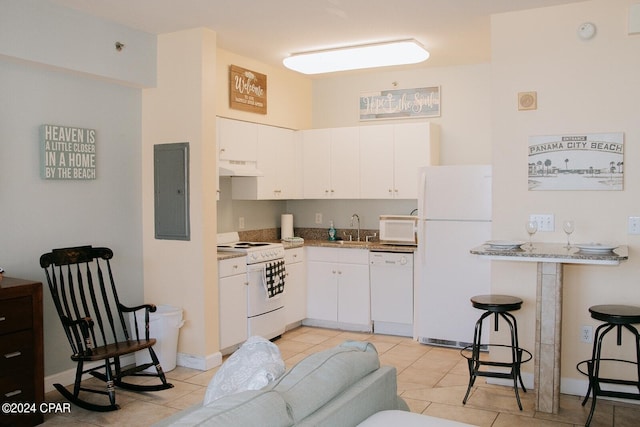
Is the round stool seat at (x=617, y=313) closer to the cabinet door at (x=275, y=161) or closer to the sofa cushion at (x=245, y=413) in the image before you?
the sofa cushion at (x=245, y=413)

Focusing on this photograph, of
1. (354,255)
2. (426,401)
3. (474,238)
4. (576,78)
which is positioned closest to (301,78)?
(354,255)

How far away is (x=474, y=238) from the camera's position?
4871mm

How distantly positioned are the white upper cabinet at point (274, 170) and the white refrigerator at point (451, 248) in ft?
5.04

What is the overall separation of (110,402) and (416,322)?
2.78 metres

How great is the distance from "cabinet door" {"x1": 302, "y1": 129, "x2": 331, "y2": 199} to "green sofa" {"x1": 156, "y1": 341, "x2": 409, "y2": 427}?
12.7 ft

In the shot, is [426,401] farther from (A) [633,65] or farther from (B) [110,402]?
(A) [633,65]

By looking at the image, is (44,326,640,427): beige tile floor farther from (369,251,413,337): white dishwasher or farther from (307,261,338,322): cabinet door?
(307,261,338,322): cabinet door

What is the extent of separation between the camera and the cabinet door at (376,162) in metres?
5.71

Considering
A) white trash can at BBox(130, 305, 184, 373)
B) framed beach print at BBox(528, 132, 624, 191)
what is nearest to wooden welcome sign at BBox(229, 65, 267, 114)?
white trash can at BBox(130, 305, 184, 373)

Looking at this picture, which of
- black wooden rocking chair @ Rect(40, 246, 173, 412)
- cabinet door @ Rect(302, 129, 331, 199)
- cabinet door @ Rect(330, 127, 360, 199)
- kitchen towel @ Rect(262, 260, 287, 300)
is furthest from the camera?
cabinet door @ Rect(302, 129, 331, 199)

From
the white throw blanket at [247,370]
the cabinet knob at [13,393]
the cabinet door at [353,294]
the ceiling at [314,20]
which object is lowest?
the cabinet knob at [13,393]

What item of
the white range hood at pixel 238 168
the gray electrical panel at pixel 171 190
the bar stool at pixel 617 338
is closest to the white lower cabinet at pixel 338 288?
the white range hood at pixel 238 168

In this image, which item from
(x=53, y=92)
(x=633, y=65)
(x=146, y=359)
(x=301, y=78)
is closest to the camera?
(x=633, y=65)

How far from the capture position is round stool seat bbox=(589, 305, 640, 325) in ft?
11.0
